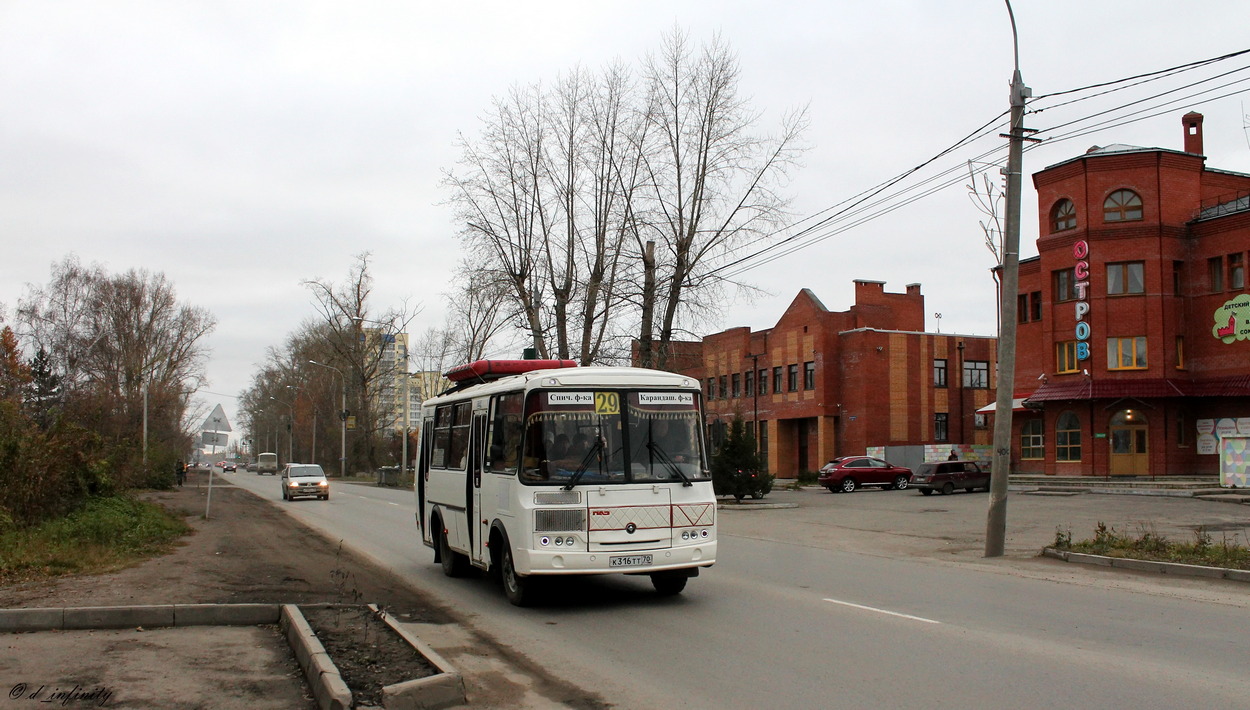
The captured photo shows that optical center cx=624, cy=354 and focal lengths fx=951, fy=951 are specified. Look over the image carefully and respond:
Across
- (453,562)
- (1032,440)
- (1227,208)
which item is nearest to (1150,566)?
(453,562)

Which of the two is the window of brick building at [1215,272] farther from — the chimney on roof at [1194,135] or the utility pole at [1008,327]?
the utility pole at [1008,327]

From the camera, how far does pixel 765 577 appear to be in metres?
13.7

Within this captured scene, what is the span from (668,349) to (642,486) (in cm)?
2636

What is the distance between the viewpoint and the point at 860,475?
44750 millimetres

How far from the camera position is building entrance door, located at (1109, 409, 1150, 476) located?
3950 cm

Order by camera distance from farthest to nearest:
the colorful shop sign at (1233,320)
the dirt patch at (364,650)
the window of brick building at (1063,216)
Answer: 1. the window of brick building at (1063,216)
2. the colorful shop sign at (1233,320)
3. the dirt patch at (364,650)

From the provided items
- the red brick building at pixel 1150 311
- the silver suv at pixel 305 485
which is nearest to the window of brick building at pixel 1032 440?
the red brick building at pixel 1150 311

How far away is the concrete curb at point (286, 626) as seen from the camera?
6.44 m

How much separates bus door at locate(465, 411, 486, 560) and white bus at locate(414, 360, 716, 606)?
25 cm

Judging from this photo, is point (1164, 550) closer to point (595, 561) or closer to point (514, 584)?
point (595, 561)

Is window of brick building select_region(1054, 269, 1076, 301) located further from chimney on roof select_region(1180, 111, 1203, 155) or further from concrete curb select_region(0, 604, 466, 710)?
concrete curb select_region(0, 604, 466, 710)

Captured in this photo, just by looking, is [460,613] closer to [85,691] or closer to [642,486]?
[642,486]

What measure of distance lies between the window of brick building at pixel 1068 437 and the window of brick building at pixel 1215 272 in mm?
7653

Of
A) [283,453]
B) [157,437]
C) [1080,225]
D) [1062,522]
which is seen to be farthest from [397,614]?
[283,453]
